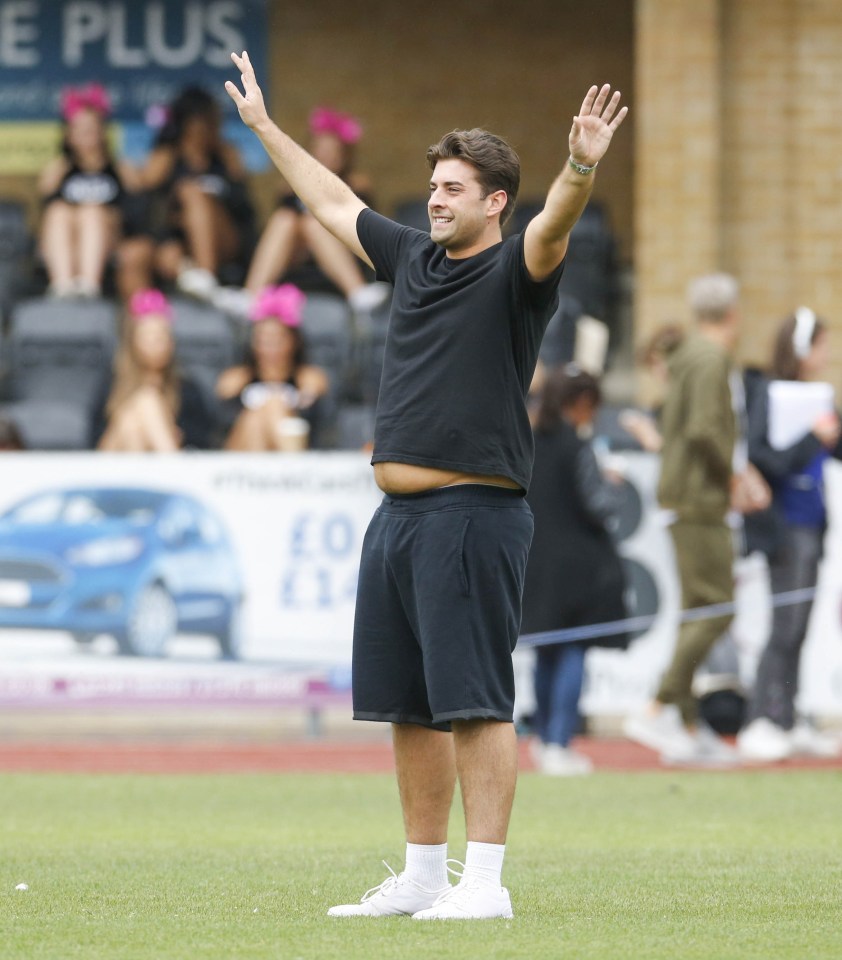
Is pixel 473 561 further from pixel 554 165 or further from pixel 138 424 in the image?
pixel 554 165

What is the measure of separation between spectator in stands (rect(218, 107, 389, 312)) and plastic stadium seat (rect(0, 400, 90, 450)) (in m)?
1.84

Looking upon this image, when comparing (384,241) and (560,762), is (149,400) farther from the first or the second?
(384,241)

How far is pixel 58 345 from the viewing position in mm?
15375

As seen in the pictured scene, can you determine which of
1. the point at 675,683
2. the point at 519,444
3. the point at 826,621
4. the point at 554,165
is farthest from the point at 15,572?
the point at 554,165

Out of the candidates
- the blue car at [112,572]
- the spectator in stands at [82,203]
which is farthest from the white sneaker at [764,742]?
the spectator in stands at [82,203]

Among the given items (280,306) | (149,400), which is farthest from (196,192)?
(149,400)

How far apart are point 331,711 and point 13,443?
A: 2501mm

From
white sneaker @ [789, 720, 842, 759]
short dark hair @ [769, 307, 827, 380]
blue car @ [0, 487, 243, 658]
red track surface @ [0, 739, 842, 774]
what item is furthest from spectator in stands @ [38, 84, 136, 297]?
white sneaker @ [789, 720, 842, 759]

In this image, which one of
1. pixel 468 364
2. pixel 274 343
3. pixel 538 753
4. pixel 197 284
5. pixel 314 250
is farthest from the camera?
pixel 314 250

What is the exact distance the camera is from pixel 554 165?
63.4ft

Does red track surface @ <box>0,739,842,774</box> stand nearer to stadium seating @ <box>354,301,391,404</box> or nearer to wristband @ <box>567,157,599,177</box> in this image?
stadium seating @ <box>354,301,391,404</box>

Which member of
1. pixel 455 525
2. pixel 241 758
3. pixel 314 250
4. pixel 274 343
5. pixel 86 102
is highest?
pixel 86 102

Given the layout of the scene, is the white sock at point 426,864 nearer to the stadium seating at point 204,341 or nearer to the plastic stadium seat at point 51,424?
the plastic stadium seat at point 51,424

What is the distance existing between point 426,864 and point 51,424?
9028mm
